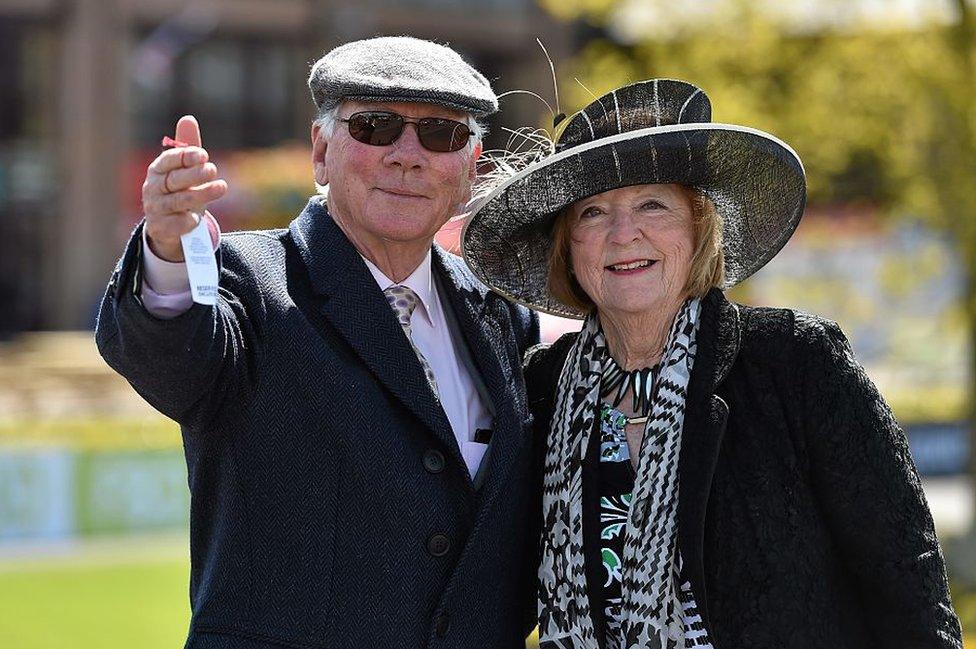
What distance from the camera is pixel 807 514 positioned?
277 cm

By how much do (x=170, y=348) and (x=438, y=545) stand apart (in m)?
0.72

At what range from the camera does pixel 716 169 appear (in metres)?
3.02

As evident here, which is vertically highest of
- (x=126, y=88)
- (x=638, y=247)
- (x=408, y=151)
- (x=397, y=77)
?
(x=126, y=88)

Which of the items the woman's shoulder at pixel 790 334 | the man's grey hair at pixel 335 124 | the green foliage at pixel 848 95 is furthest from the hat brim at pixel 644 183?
the green foliage at pixel 848 95

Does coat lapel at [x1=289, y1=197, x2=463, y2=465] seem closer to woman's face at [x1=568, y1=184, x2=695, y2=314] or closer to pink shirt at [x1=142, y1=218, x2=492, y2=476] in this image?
pink shirt at [x1=142, y1=218, x2=492, y2=476]

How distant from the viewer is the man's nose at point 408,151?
296 cm

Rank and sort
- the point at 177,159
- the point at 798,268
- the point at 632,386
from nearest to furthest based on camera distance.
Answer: the point at 177,159 < the point at 632,386 < the point at 798,268

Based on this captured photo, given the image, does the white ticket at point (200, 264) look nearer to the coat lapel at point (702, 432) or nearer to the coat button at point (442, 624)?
the coat button at point (442, 624)

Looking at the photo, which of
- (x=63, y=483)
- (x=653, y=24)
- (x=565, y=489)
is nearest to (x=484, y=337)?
(x=565, y=489)

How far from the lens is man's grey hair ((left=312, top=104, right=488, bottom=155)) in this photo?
3.02 metres

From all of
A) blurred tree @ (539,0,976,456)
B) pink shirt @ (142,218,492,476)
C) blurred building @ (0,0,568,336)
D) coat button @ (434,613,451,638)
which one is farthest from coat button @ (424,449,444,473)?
blurred building @ (0,0,568,336)

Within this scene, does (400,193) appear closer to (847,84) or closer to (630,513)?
(630,513)

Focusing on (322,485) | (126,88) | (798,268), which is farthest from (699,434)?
(126,88)

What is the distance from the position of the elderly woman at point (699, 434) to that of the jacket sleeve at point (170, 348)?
0.79 m
